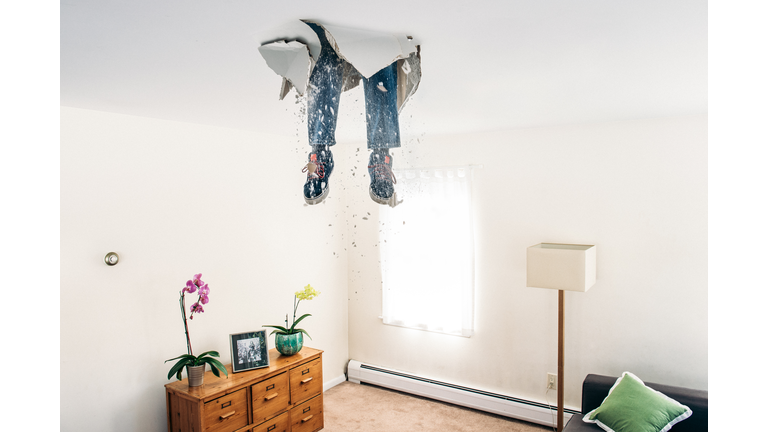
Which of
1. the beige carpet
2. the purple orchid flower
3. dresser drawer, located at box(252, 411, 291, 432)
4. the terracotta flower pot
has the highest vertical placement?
the purple orchid flower

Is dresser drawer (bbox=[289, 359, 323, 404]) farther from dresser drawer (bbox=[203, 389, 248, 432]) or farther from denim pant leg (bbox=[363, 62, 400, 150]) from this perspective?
denim pant leg (bbox=[363, 62, 400, 150])

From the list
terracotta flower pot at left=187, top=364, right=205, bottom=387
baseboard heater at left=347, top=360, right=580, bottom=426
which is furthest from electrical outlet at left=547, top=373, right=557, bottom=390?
terracotta flower pot at left=187, top=364, right=205, bottom=387

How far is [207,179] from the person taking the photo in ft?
10.7

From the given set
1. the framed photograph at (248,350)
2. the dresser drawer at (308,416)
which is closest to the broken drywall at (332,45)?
the framed photograph at (248,350)

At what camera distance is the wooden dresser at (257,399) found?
274 cm

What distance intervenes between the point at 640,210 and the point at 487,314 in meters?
1.50

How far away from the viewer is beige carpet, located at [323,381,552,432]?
352 centimetres

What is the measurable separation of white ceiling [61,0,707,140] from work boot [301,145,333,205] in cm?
44

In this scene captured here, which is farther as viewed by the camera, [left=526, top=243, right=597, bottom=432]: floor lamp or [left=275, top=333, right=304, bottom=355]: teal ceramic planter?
[left=275, top=333, right=304, bottom=355]: teal ceramic planter

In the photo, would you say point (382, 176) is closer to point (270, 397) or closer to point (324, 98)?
point (324, 98)

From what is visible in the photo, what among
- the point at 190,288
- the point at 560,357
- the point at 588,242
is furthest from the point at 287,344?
the point at 588,242

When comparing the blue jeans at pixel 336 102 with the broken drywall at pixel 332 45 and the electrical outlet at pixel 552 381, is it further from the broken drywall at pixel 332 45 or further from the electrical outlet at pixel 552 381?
the electrical outlet at pixel 552 381
